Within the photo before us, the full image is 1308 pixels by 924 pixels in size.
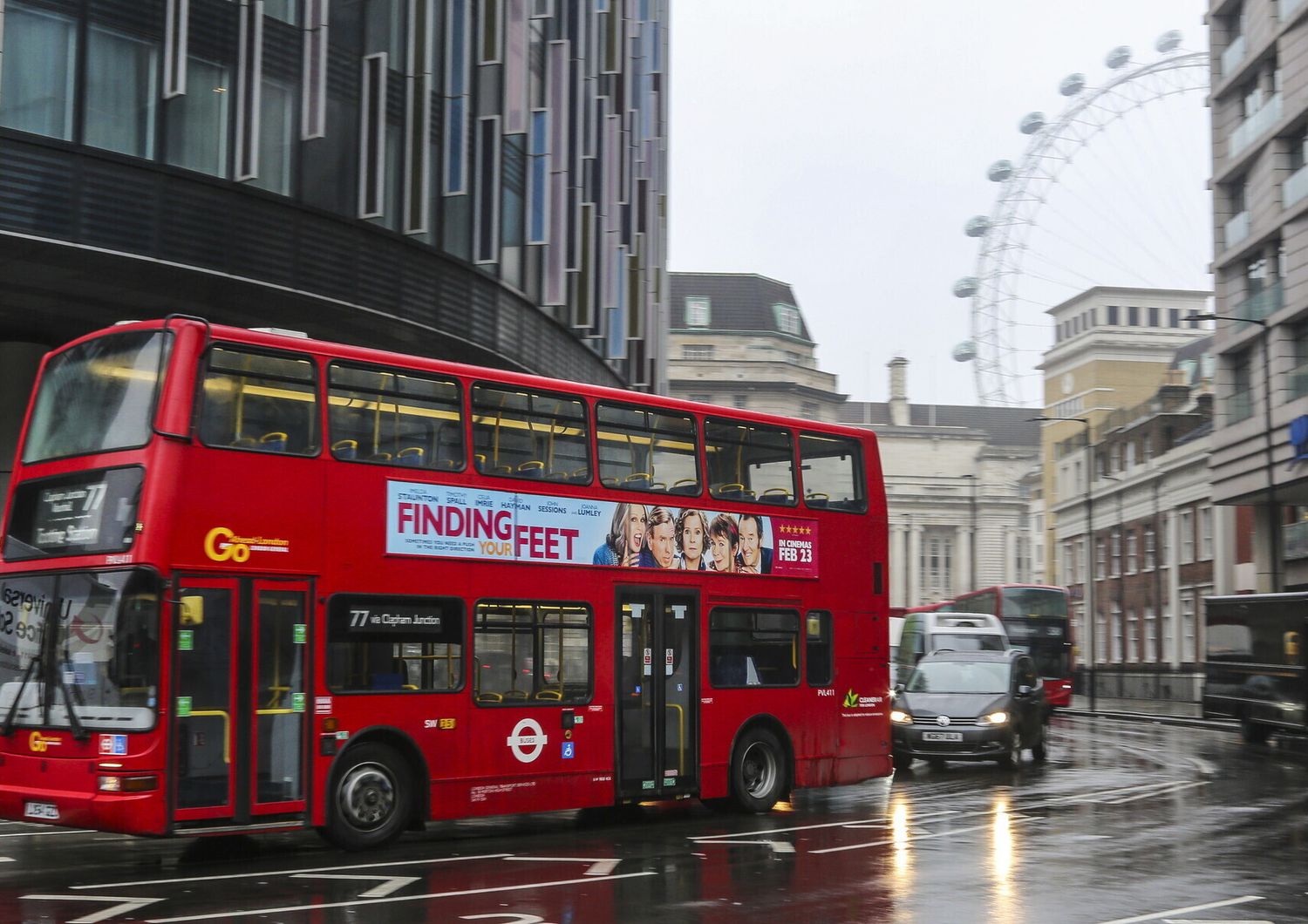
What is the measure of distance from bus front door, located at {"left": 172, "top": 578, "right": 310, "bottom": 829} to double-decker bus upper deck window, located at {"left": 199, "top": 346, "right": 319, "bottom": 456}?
45.4 inches

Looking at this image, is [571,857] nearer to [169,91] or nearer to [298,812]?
[298,812]

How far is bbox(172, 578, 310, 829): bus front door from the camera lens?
39.7 feet

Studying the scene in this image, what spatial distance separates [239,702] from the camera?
12.5m

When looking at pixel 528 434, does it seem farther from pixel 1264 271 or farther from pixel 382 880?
pixel 1264 271

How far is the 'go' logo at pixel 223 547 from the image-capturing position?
1240cm

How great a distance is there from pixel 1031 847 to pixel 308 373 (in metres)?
7.44

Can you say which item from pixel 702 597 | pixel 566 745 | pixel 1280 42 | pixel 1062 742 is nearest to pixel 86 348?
pixel 566 745

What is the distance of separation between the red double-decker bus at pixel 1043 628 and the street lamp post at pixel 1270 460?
19.8ft

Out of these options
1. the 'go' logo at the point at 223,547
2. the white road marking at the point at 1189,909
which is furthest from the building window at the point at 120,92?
the white road marking at the point at 1189,909

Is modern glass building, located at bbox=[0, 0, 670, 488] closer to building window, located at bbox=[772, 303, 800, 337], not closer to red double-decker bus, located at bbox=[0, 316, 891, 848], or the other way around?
red double-decker bus, located at bbox=[0, 316, 891, 848]

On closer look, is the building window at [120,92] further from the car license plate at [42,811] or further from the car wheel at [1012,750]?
the car wheel at [1012,750]

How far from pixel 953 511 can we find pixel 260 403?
114244 mm

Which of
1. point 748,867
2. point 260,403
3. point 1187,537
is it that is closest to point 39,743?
point 260,403

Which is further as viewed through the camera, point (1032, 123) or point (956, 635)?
point (1032, 123)
